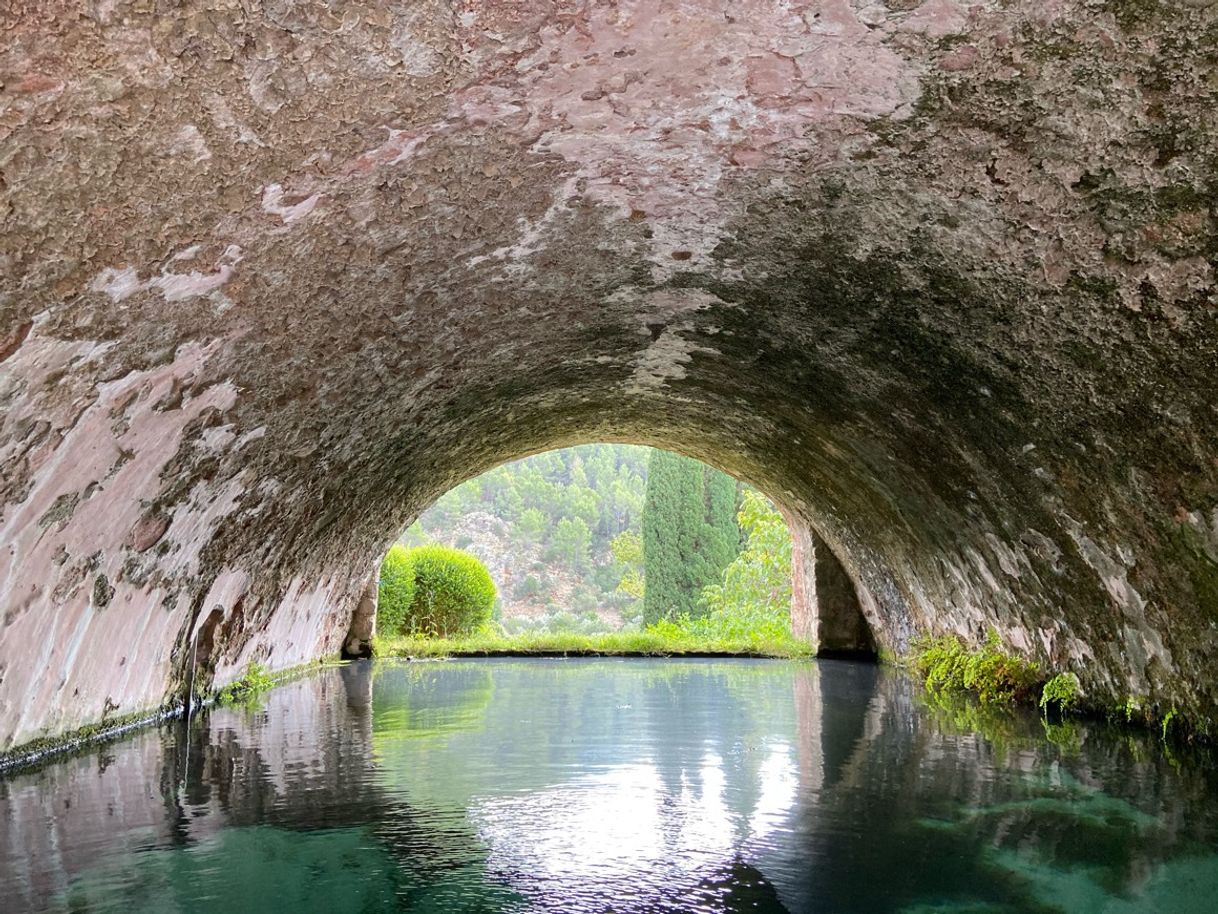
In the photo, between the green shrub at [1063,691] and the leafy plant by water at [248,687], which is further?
the leafy plant by water at [248,687]

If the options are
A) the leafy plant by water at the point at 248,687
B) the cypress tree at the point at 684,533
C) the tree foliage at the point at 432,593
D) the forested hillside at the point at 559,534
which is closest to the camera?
the leafy plant by water at the point at 248,687

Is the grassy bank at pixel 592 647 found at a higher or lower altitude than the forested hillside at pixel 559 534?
lower

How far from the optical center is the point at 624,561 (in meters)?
51.6

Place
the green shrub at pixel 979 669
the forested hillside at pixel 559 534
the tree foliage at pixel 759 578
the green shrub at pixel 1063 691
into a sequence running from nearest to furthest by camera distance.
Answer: the green shrub at pixel 1063 691
the green shrub at pixel 979 669
the tree foliage at pixel 759 578
the forested hillside at pixel 559 534

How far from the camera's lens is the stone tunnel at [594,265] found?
113 inches

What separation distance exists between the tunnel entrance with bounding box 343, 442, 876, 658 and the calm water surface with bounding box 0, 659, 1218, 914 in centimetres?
760

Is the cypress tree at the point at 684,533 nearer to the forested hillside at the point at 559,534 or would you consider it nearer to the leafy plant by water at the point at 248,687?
the forested hillside at the point at 559,534

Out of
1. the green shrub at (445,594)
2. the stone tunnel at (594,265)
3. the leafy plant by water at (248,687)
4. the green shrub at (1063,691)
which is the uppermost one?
the stone tunnel at (594,265)

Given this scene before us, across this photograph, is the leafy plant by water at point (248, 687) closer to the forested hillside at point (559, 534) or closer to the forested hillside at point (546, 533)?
the forested hillside at point (559, 534)

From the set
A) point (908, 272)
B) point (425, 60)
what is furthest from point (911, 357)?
point (425, 60)

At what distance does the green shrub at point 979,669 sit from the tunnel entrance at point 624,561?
12.3 ft

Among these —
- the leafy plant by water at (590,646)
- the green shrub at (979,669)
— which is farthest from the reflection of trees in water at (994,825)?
the leafy plant by water at (590,646)

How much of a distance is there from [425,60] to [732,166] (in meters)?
1.25

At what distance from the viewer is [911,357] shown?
5.27 metres
